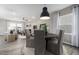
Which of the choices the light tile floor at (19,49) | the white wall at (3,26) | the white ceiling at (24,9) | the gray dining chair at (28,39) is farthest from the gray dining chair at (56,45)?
the white wall at (3,26)

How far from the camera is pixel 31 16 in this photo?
2334mm

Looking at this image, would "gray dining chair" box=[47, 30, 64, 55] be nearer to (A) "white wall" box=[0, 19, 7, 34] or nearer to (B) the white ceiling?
(B) the white ceiling

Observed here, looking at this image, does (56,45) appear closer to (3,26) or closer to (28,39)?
(28,39)

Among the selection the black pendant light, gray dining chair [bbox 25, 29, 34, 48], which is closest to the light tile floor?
gray dining chair [bbox 25, 29, 34, 48]

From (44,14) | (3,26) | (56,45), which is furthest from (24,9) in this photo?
(56,45)

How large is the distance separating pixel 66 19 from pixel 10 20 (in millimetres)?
1397

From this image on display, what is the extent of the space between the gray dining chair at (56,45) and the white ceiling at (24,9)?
2.07 ft

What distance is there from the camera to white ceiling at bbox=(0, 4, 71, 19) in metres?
2.28

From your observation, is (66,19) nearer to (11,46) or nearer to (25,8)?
(25,8)

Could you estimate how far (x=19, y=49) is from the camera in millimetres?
2330

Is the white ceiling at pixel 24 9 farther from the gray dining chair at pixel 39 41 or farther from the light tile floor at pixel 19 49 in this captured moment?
the light tile floor at pixel 19 49
